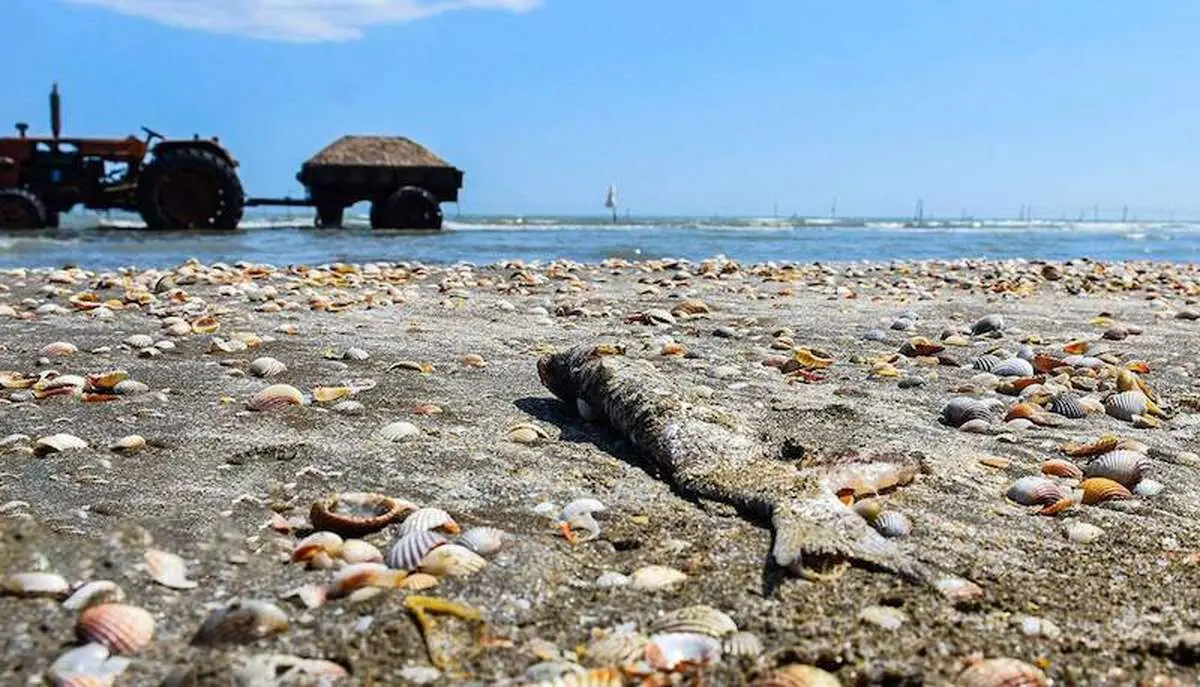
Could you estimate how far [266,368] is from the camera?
4.59 m

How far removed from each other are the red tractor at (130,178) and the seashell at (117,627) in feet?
70.3

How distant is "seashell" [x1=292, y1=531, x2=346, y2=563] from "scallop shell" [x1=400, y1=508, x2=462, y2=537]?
0.16 meters

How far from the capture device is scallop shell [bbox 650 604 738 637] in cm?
193

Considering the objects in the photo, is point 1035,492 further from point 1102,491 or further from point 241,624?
point 241,624

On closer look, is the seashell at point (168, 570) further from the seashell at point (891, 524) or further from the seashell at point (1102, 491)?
the seashell at point (1102, 491)

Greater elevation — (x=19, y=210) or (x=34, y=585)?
(x=19, y=210)

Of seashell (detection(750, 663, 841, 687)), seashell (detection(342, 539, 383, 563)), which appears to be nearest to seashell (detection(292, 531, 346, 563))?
seashell (detection(342, 539, 383, 563))

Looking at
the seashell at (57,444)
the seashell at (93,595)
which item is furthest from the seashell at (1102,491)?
the seashell at (57,444)

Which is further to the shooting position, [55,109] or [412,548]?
[55,109]

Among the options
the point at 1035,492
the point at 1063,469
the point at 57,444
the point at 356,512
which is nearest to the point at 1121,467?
the point at 1063,469

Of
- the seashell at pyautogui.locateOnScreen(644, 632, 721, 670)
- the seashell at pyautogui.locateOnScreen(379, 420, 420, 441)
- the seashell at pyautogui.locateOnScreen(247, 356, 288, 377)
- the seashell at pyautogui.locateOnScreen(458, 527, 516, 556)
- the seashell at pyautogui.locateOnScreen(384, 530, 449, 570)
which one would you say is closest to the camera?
the seashell at pyautogui.locateOnScreen(644, 632, 721, 670)

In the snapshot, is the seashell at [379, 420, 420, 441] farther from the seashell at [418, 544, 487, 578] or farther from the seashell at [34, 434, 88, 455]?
the seashell at [418, 544, 487, 578]

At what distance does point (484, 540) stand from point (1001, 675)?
1.12 meters

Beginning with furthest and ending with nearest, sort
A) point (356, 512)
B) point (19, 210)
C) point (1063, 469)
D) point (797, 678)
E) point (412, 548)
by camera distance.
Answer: point (19, 210) → point (1063, 469) → point (356, 512) → point (412, 548) → point (797, 678)
